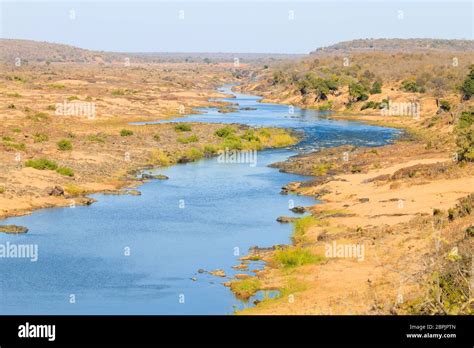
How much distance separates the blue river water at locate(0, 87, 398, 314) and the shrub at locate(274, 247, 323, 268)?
88 cm

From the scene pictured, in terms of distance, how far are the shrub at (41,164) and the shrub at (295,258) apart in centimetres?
2199

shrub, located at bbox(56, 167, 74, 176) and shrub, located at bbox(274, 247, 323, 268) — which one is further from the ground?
shrub, located at bbox(56, 167, 74, 176)

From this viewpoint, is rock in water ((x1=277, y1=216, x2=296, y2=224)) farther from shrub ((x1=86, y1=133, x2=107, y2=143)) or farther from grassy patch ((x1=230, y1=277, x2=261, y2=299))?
shrub ((x1=86, y1=133, x2=107, y2=143))

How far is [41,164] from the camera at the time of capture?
48.3m

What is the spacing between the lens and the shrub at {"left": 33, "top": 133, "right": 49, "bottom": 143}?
59134 millimetres

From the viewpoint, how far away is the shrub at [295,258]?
98.2ft

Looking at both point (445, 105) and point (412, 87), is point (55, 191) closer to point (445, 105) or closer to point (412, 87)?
point (445, 105)

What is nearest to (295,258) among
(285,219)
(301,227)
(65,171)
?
(301,227)

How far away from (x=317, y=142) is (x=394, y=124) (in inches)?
808

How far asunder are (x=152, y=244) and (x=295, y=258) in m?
6.86

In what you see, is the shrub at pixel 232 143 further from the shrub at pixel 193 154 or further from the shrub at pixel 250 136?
the shrub at pixel 193 154

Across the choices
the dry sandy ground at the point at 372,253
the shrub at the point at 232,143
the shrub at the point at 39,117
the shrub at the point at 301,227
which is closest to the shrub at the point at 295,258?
the dry sandy ground at the point at 372,253

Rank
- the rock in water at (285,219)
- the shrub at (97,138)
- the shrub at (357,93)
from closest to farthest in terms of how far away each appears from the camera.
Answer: the rock in water at (285,219) → the shrub at (97,138) → the shrub at (357,93)

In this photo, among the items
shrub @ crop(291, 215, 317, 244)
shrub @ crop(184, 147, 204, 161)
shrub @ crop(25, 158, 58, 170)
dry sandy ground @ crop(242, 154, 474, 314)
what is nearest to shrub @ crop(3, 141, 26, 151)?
shrub @ crop(25, 158, 58, 170)
